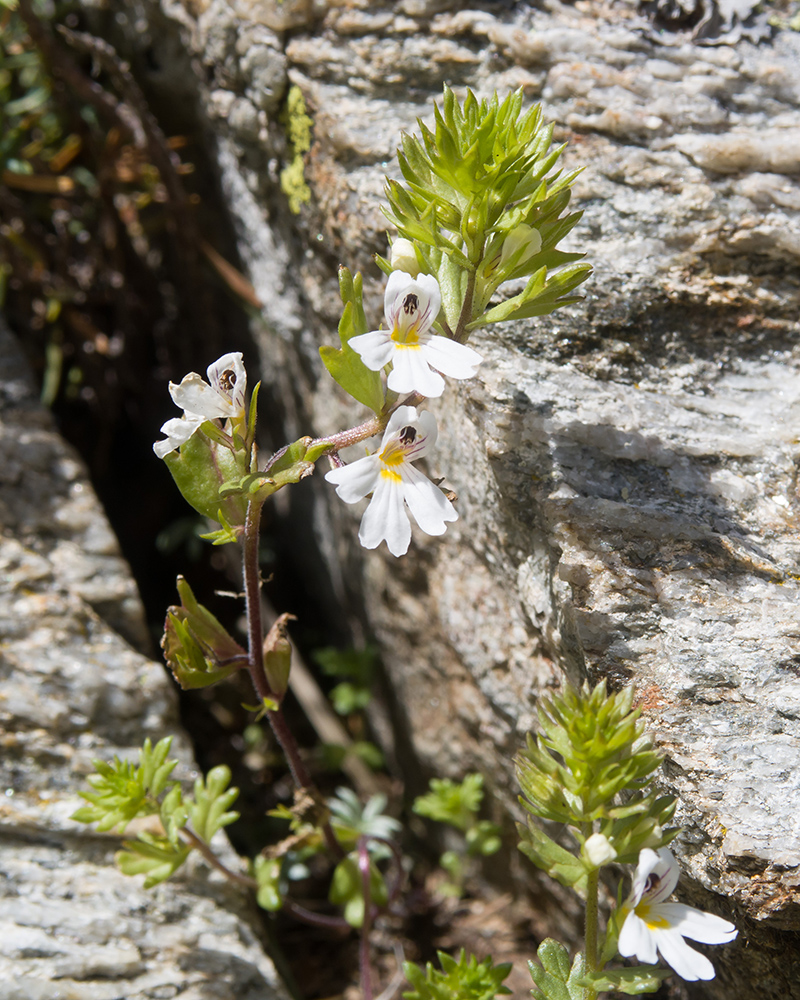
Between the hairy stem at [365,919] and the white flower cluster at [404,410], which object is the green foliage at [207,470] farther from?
the hairy stem at [365,919]

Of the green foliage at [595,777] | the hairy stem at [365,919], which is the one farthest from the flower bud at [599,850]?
the hairy stem at [365,919]

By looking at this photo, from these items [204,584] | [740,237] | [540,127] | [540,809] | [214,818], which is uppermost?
[540,127]


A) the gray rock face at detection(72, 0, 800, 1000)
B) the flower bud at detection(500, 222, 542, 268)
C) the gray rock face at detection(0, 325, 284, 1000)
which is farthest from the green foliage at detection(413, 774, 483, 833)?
the flower bud at detection(500, 222, 542, 268)

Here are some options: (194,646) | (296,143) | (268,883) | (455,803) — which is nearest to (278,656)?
(194,646)

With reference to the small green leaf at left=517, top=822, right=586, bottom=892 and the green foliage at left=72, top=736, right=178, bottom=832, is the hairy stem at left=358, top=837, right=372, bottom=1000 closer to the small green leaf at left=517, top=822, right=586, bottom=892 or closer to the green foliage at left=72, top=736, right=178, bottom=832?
the green foliage at left=72, top=736, right=178, bottom=832

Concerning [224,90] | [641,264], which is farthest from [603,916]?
[224,90]

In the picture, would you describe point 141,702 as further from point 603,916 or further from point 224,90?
point 224,90

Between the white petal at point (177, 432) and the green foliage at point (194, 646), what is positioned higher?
the white petal at point (177, 432)

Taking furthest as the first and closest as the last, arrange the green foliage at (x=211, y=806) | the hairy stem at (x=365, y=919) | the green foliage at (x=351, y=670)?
the green foliage at (x=351, y=670)
the hairy stem at (x=365, y=919)
the green foliage at (x=211, y=806)

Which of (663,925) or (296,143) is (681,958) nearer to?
(663,925)
